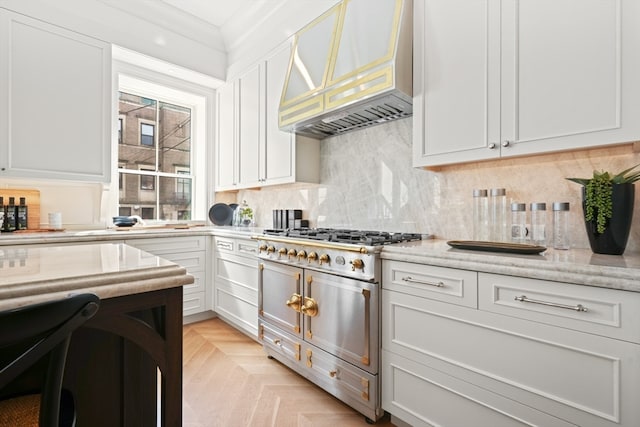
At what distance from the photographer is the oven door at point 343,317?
175 cm

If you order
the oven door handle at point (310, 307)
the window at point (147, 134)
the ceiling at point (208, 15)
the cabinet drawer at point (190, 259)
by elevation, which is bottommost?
the oven door handle at point (310, 307)

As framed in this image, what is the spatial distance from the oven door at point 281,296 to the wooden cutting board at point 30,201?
2.10m

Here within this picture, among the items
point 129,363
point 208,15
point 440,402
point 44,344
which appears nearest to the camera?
point 44,344

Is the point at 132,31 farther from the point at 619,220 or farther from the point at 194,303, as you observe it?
the point at 619,220

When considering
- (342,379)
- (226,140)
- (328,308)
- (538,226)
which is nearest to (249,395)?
(342,379)

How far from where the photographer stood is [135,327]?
32.4 inches

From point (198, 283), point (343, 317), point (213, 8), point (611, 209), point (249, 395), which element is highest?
point (213, 8)

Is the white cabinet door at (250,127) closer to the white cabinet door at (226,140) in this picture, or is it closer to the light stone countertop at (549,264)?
the white cabinet door at (226,140)

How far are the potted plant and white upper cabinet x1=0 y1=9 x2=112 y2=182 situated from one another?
11.6 feet

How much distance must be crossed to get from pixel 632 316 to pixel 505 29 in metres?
1.35

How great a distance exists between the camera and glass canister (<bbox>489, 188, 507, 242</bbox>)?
186 centimetres

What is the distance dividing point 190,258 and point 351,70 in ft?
7.59

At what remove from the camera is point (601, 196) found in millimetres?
1360

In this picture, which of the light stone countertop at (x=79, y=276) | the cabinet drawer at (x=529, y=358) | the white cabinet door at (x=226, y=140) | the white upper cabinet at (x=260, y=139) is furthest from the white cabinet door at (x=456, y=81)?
the white cabinet door at (x=226, y=140)
